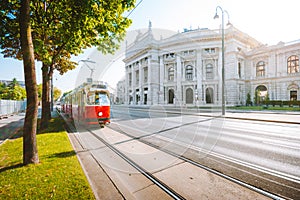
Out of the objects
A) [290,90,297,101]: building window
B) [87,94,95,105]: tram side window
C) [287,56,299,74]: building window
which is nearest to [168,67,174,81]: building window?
[287,56,299,74]: building window

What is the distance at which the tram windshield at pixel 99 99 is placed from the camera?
1012 cm

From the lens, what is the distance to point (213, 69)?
136ft

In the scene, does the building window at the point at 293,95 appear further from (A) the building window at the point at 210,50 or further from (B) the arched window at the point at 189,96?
(B) the arched window at the point at 189,96

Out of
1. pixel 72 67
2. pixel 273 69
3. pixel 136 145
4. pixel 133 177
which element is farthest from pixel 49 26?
pixel 273 69

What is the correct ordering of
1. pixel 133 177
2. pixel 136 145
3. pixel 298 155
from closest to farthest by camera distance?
pixel 133 177, pixel 298 155, pixel 136 145

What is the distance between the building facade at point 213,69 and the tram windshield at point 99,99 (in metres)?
21.8

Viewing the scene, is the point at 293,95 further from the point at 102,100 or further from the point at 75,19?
the point at 75,19

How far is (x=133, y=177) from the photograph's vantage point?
12.5ft

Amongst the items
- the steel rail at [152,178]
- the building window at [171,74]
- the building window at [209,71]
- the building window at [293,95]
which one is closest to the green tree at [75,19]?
the steel rail at [152,178]

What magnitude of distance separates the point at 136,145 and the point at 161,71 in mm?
45473

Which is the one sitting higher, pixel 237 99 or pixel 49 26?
pixel 49 26

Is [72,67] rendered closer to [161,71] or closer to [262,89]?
[161,71]

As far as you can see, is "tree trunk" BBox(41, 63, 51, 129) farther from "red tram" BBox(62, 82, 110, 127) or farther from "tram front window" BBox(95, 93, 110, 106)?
"tram front window" BBox(95, 93, 110, 106)

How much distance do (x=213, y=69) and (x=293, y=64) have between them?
1643cm
